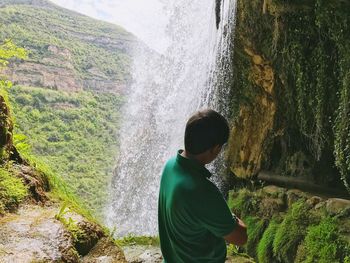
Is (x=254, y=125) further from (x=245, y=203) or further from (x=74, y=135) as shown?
(x=74, y=135)

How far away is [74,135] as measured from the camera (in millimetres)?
35156

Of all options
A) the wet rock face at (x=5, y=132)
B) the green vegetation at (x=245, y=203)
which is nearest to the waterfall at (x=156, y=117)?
the green vegetation at (x=245, y=203)

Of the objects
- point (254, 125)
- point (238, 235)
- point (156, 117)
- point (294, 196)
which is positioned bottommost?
point (156, 117)

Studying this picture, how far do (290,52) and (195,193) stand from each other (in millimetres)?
6458

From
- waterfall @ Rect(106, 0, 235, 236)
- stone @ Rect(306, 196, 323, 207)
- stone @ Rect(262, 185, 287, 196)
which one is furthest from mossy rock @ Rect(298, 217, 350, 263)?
waterfall @ Rect(106, 0, 235, 236)

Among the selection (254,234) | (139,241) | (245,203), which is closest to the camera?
(139,241)

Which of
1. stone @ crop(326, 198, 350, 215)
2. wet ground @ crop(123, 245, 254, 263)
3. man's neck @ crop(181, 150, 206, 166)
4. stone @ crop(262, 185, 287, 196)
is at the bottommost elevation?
wet ground @ crop(123, 245, 254, 263)

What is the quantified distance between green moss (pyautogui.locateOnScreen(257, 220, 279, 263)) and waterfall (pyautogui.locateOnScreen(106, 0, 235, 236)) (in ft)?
41.5

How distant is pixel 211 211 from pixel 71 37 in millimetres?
54064

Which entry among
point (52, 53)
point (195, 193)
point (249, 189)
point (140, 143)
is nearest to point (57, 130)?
point (140, 143)

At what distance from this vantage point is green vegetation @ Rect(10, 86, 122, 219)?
98.3 feet

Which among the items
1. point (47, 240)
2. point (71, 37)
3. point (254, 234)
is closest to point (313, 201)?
point (254, 234)

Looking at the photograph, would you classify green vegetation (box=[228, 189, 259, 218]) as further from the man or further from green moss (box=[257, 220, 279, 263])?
the man

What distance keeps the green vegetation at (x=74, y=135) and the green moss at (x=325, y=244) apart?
22.7m
